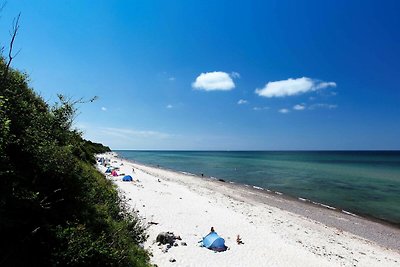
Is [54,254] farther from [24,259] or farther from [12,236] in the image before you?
[12,236]

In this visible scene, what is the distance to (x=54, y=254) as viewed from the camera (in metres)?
7.46

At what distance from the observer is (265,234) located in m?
17.8

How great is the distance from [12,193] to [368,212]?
33442mm

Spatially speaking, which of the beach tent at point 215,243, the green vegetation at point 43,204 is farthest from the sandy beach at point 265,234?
the green vegetation at point 43,204

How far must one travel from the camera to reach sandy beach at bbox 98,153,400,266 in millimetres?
13652

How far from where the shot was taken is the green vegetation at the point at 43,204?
7480mm

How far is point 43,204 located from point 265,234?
13.8 m

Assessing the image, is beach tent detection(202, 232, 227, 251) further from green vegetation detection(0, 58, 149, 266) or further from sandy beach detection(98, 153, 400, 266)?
green vegetation detection(0, 58, 149, 266)

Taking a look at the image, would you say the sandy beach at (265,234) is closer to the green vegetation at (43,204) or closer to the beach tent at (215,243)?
the beach tent at (215,243)

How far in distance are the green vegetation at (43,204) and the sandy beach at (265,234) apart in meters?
3.50

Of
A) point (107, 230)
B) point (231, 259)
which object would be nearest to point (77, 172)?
point (107, 230)

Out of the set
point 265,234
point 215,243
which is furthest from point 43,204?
point 265,234

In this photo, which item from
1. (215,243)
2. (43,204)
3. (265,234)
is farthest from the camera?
(265,234)

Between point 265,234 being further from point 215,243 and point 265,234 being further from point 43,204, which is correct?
point 43,204
